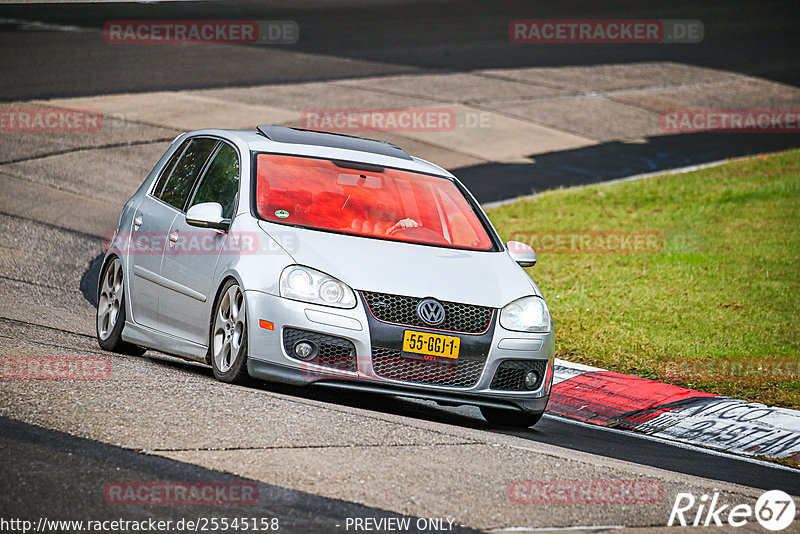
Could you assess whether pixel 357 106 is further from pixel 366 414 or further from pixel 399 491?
pixel 399 491

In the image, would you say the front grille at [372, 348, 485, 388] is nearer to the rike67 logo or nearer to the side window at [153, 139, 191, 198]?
the rike67 logo

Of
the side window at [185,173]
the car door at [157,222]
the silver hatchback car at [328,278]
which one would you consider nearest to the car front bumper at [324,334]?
the silver hatchback car at [328,278]

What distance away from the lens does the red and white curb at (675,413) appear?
8.63 metres

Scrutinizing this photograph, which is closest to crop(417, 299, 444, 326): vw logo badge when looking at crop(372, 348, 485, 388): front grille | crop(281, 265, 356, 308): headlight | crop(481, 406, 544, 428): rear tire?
crop(372, 348, 485, 388): front grille

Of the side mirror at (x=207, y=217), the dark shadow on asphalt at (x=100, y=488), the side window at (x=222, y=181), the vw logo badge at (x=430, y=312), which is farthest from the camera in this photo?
the side window at (x=222, y=181)

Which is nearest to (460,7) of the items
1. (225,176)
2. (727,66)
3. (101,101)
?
(727,66)

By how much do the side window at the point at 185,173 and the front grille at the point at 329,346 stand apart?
1.82m

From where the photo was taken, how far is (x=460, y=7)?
3497 cm

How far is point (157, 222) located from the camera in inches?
346

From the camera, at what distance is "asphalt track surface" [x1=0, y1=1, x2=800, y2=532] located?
559 centimetres

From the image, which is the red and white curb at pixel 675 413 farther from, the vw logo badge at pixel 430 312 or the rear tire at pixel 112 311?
the rear tire at pixel 112 311

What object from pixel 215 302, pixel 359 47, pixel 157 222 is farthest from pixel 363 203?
pixel 359 47

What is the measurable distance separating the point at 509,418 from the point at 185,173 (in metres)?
2.93

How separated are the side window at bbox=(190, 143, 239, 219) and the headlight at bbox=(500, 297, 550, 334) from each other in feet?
6.46
